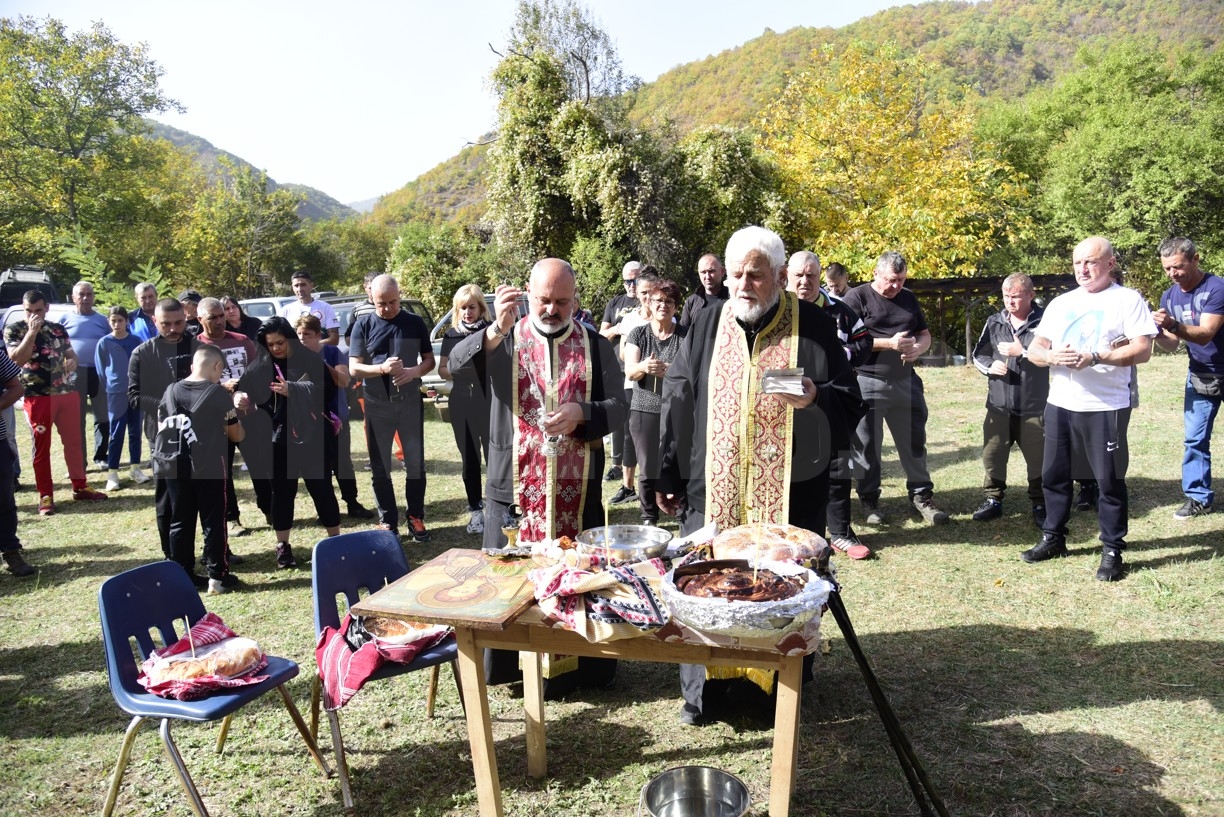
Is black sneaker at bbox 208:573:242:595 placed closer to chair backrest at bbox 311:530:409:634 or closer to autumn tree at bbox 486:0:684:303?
chair backrest at bbox 311:530:409:634

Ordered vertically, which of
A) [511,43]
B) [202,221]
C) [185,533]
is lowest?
[185,533]

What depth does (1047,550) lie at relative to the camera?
19.3 ft

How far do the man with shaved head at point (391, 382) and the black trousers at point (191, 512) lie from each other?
4.41ft

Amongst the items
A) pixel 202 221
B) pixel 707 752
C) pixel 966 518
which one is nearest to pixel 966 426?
pixel 966 518

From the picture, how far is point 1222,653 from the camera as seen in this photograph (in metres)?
4.32

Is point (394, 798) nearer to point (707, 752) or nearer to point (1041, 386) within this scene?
point (707, 752)

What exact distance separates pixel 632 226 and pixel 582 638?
783 inches

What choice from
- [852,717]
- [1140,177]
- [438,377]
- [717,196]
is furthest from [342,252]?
[852,717]

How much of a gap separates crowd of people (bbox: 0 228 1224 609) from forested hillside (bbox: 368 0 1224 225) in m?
48.2

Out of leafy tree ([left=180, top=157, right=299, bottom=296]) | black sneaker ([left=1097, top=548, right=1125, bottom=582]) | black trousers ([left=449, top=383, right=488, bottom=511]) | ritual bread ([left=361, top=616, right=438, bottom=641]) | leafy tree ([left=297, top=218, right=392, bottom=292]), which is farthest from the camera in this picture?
leafy tree ([left=297, top=218, right=392, bottom=292])

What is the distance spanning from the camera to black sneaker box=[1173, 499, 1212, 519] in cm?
647

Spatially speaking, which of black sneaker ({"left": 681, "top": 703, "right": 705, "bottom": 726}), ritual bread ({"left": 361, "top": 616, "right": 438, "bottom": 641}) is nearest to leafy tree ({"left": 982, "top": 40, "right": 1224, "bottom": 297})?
black sneaker ({"left": 681, "top": 703, "right": 705, "bottom": 726})

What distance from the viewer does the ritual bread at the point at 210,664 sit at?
3219 millimetres

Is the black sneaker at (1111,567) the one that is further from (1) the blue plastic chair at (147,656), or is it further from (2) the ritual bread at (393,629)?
(1) the blue plastic chair at (147,656)
